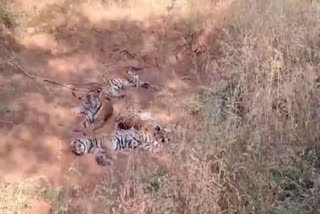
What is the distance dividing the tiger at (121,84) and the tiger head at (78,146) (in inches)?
34.2

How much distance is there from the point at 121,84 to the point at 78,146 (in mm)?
1361

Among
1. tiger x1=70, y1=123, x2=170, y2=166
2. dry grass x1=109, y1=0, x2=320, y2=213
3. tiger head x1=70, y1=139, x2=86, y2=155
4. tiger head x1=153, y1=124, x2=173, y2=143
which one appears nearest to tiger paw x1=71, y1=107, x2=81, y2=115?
tiger x1=70, y1=123, x2=170, y2=166

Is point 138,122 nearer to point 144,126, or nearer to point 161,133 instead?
point 144,126

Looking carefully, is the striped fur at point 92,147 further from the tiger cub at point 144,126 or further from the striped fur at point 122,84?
the striped fur at point 122,84

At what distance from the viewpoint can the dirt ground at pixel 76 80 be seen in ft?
15.4

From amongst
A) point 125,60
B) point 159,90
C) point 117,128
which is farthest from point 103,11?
point 117,128

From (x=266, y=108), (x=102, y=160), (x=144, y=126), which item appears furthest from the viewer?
(x=144, y=126)

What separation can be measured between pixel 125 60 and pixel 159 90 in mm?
651

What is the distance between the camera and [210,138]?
12.7ft

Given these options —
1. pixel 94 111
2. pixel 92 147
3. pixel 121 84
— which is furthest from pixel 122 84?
pixel 92 147

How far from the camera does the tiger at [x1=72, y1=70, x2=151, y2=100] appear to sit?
5.99 metres

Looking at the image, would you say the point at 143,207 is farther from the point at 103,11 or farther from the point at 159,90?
the point at 103,11

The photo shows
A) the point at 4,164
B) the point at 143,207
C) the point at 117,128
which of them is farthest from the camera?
the point at 117,128

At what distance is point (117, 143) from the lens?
516cm
